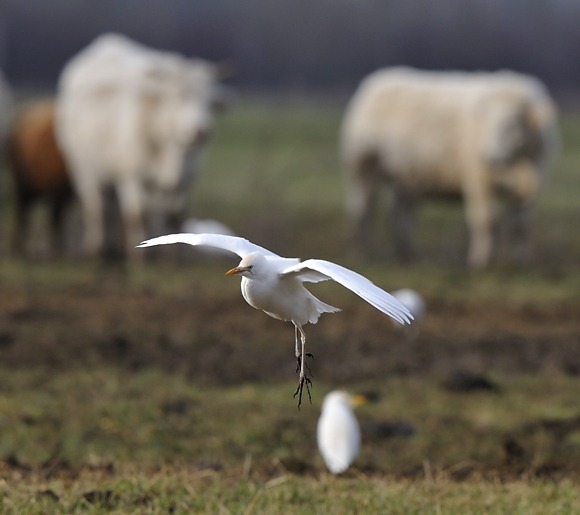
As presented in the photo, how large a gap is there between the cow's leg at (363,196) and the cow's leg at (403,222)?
48 cm

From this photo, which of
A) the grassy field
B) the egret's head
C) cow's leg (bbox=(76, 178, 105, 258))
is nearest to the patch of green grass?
the grassy field

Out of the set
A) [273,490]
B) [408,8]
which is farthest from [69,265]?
[408,8]

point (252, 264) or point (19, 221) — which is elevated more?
point (252, 264)

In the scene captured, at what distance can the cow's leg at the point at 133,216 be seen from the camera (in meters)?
14.5

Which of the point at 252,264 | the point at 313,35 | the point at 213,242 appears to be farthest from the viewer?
the point at 313,35

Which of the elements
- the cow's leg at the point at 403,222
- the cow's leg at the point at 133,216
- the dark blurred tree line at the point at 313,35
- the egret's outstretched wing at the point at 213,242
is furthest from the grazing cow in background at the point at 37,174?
the dark blurred tree line at the point at 313,35

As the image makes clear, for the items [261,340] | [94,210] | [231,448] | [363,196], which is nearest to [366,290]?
[231,448]

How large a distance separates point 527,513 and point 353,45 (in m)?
46.0

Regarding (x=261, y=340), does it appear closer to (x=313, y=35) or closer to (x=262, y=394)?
(x=262, y=394)

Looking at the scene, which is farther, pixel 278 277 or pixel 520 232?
pixel 520 232

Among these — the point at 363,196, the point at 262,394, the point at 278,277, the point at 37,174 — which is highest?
the point at 278,277

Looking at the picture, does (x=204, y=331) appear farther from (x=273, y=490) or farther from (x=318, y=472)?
(x=273, y=490)

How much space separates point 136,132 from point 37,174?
1.99 meters

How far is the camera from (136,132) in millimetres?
14766
